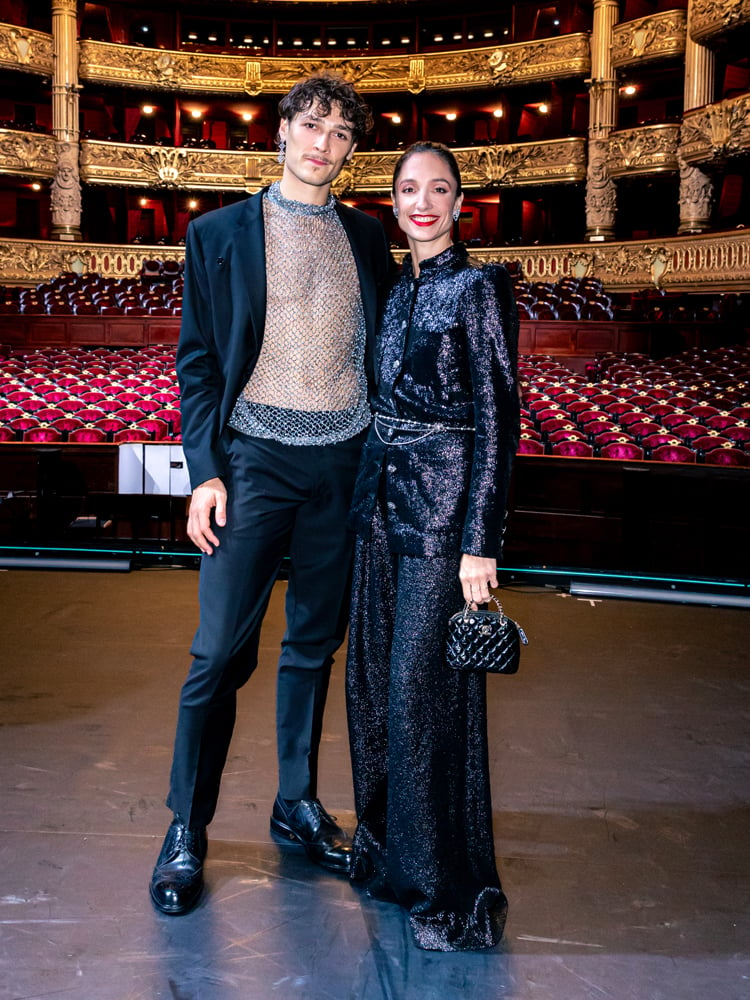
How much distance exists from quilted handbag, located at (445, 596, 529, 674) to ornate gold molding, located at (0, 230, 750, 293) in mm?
13749

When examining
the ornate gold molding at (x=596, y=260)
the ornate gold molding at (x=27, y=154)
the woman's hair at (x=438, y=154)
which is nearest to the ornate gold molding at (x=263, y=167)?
the ornate gold molding at (x=27, y=154)

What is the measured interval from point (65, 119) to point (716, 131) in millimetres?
11176

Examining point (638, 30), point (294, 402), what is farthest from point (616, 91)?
point (294, 402)

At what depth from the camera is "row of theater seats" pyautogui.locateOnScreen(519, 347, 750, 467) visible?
621cm

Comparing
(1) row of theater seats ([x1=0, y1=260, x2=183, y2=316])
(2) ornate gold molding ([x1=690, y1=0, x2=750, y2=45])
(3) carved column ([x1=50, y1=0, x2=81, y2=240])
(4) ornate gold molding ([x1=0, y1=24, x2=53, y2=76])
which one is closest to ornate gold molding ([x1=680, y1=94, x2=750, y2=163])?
(2) ornate gold molding ([x1=690, y1=0, x2=750, y2=45])

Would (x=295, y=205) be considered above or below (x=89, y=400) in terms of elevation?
above

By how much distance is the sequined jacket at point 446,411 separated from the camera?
1700mm

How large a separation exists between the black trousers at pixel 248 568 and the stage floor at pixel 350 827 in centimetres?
22

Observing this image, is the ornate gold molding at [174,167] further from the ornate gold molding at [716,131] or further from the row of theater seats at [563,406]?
the row of theater seats at [563,406]

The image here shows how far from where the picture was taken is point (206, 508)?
1.86m

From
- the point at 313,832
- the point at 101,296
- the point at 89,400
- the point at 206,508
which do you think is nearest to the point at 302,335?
the point at 206,508

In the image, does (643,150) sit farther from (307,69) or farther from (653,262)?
(307,69)

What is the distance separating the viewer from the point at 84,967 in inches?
62.6

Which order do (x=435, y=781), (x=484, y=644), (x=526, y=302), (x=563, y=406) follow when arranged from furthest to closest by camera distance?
(x=526, y=302), (x=563, y=406), (x=435, y=781), (x=484, y=644)
